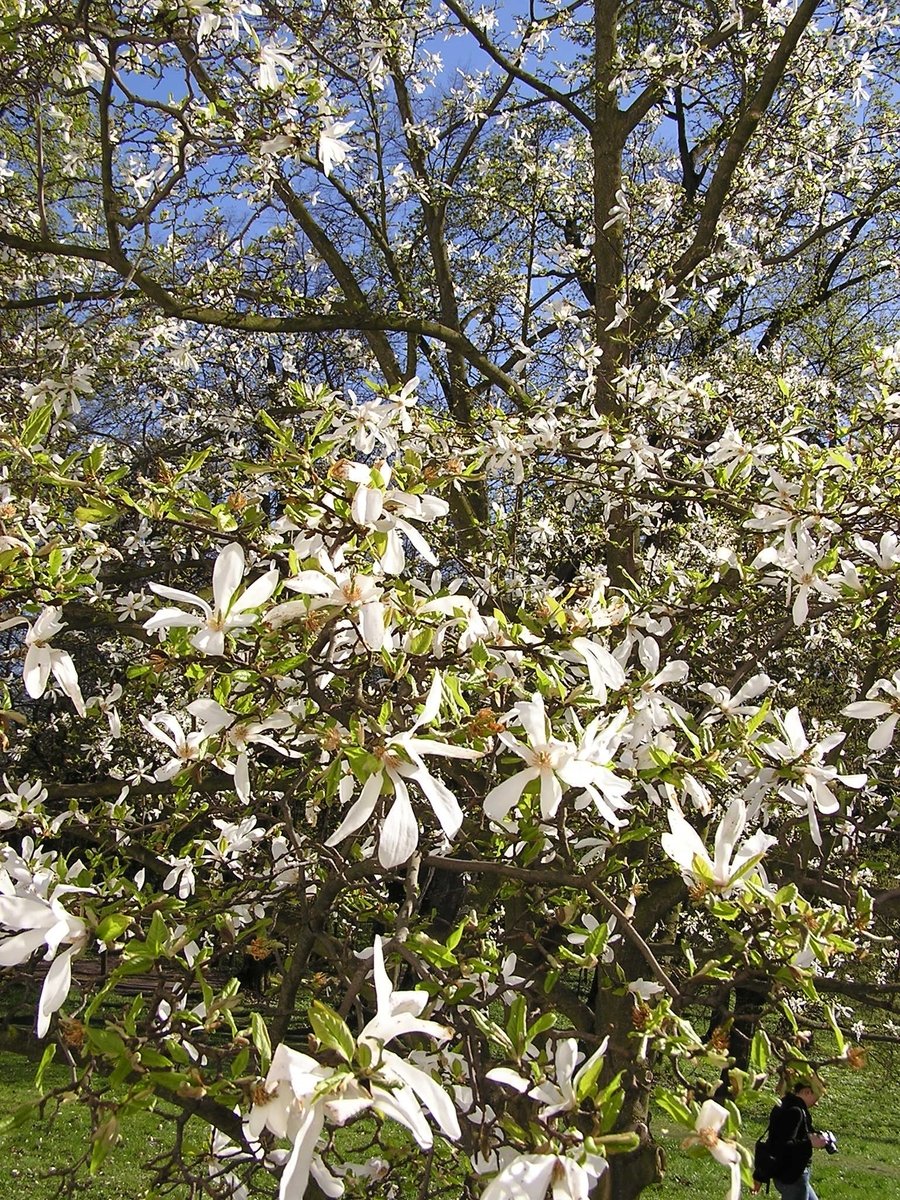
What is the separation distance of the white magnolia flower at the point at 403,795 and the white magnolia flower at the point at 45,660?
0.57 m

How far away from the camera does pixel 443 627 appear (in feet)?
4.15

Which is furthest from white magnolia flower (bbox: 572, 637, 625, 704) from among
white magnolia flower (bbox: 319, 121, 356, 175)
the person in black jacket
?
the person in black jacket

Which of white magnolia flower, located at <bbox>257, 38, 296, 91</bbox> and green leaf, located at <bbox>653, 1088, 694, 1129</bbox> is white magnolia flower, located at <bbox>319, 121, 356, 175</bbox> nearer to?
white magnolia flower, located at <bbox>257, 38, 296, 91</bbox>

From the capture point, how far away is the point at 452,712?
133 cm

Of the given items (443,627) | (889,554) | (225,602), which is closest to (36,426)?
(225,602)

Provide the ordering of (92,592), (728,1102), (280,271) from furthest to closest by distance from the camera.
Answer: (280,271) → (92,592) → (728,1102)

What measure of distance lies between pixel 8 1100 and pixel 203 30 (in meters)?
8.31

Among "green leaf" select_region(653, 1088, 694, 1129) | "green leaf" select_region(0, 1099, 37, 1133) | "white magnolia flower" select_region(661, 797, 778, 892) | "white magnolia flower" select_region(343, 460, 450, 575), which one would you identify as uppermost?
"white magnolia flower" select_region(343, 460, 450, 575)

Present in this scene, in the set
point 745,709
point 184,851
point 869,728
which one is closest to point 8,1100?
point 184,851

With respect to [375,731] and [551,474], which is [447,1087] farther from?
[551,474]

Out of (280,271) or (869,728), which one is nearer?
(869,728)

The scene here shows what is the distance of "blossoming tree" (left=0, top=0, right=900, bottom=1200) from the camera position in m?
1.18

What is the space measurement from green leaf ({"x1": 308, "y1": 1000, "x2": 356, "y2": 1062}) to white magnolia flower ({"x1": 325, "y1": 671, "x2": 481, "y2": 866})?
0.54ft

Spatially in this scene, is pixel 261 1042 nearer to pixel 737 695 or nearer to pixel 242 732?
pixel 242 732
